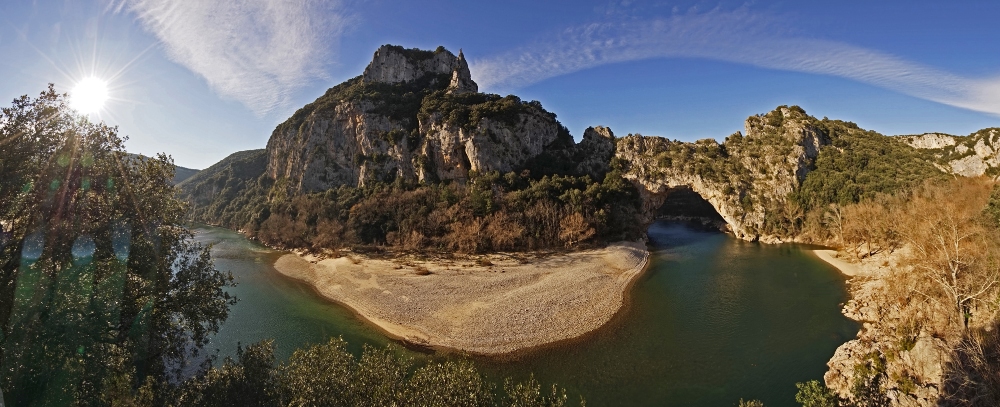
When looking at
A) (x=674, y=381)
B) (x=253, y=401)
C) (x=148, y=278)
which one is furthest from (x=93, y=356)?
(x=674, y=381)

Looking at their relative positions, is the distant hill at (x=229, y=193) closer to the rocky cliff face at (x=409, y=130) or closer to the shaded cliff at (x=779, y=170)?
the rocky cliff face at (x=409, y=130)

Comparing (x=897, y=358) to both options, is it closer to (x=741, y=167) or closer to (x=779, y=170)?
(x=779, y=170)

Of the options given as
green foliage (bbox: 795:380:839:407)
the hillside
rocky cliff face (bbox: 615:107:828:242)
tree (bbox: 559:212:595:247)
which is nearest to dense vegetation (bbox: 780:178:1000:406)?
green foliage (bbox: 795:380:839:407)

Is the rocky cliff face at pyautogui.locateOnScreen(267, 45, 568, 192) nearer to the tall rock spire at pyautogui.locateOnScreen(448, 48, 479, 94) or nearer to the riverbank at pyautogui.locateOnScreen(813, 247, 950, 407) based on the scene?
the tall rock spire at pyautogui.locateOnScreen(448, 48, 479, 94)

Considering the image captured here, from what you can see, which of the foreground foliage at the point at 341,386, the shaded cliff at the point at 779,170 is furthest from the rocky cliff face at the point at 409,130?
the foreground foliage at the point at 341,386

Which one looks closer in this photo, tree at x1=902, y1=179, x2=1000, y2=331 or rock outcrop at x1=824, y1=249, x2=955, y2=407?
rock outcrop at x1=824, y1=249, x2=955, y2=407

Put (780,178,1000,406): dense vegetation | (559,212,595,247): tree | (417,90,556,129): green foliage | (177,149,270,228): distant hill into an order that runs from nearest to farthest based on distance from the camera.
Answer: (780,178,1000,406): dense vegetation
(559,212,595,247): tree
(417,90,556,129): green foliage
(177,149,270,228): distant hill

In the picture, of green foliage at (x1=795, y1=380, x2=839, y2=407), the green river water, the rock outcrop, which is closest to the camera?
green foliage at (x1=795, y1=380, x2=839, y2=407)
